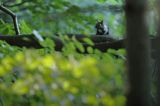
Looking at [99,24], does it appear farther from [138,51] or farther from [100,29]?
[138,51]

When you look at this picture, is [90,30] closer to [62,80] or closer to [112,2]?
[112,2]

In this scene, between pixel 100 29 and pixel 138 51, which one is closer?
pixel 138 51

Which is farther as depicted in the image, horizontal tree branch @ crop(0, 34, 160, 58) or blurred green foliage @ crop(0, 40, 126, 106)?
horizontal tree branch @ crop(0, 34, 160, 58)

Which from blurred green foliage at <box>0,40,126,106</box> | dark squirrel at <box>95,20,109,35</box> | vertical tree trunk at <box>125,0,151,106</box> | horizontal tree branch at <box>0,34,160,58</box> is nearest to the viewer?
vertical tree trunk at <box>125,0,151,106</box>

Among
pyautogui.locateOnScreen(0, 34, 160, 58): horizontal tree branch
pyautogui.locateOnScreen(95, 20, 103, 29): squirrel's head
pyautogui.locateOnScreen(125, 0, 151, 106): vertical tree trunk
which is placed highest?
pyautogui.locateOnScreen(125, 0, 151, 106): vertical tree trunk

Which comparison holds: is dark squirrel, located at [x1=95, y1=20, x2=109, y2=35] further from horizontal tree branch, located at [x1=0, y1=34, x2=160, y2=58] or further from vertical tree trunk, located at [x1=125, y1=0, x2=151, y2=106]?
vertical tree trunk, located at [x1=125, y1=0, x2=151, y2=106]

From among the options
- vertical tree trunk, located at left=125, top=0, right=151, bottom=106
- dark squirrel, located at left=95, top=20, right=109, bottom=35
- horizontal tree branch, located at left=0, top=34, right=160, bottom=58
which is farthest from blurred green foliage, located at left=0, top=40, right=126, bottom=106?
dark squirrel, located at left=95, top=20, right=109, bottom=35

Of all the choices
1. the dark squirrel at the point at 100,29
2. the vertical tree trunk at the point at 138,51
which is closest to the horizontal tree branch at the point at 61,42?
the dark squirrel at the point at 100,29

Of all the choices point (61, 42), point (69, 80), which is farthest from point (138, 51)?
point (61, 42)

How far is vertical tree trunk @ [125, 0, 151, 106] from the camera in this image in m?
A: 0.70

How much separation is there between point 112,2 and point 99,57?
52.5 inches

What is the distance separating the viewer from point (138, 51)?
27.6 inches

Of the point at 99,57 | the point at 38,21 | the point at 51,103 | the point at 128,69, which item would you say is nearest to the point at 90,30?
the point at 38,21

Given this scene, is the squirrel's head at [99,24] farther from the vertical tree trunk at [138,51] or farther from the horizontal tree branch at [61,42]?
the vertical tree trunk at [138,51]
